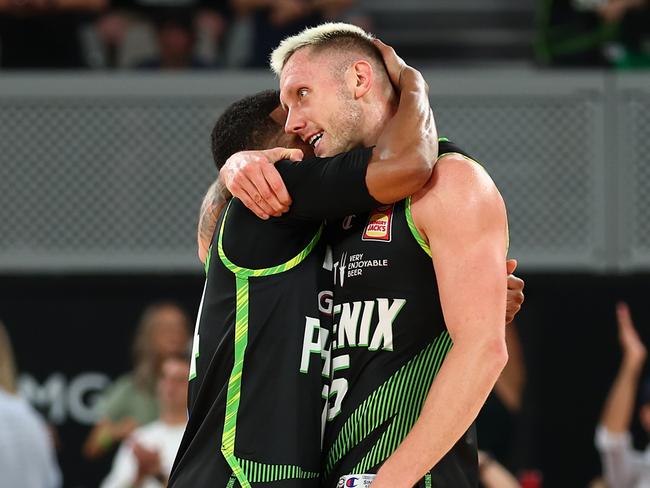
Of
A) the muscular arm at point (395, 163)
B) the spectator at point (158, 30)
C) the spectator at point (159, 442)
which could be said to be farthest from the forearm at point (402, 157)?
the spectator at point (158, 30)

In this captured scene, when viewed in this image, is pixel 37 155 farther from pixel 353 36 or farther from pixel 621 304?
pixel 353 36

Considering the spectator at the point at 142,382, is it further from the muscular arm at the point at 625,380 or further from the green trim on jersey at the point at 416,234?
the green trim on jersey at the point at 416,234

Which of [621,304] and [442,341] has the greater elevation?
[442,341]

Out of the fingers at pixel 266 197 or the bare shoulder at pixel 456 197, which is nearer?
the bare shoulder at pixel 456 197

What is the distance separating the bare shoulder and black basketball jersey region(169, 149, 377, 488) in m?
0.14

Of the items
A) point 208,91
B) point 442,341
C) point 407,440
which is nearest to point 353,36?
point 442,341

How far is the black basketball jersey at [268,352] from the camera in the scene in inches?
111

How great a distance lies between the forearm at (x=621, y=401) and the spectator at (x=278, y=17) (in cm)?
291

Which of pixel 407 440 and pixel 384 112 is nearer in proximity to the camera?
pixel 407 440

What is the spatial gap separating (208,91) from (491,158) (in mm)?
1770

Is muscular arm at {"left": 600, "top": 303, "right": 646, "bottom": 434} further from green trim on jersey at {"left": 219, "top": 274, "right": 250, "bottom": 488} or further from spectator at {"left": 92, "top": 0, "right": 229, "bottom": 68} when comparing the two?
green trim on jersey at {"left": 219, "top": 274, "right": 250, "bottom": 488}

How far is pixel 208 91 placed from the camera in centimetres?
736

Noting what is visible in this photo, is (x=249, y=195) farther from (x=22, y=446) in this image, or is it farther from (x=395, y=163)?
(x=22, y=446)

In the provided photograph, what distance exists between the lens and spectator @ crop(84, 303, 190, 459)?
7.04 meters
